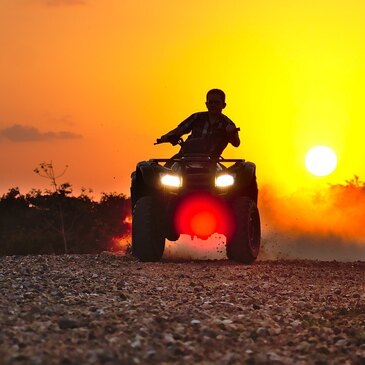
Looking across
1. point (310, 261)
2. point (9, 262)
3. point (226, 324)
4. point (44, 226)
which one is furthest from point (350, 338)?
point (44, 226)

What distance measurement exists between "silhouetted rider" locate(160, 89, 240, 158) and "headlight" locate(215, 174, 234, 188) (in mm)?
718

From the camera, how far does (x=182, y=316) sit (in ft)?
31.3

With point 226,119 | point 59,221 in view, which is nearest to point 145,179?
point 226,119

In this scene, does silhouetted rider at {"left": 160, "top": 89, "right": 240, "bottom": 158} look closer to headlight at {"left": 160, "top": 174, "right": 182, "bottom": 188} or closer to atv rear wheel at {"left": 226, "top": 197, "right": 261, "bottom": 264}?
headlight at {"left": 160, "top": 174, "right": 182, "bottom": 188}

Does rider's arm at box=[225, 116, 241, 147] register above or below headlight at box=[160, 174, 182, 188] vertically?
above

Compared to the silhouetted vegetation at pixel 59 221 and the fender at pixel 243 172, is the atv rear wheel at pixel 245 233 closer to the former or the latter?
the fender at pixel 243 172

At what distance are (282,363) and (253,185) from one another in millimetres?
10639

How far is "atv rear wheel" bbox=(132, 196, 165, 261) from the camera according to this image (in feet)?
55.5

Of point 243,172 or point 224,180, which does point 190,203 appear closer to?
point 224,180

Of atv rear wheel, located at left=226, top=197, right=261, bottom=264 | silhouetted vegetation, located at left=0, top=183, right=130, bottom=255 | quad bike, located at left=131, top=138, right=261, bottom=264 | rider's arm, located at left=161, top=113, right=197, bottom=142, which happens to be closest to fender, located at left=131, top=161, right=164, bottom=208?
quad bike, located at left=131, top=138, right=261, bottom=264

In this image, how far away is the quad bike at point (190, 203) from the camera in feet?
56.1

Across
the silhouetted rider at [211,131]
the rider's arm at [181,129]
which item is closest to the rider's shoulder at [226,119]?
the silhouetted rider at [211,131]

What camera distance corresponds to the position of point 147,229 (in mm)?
16891

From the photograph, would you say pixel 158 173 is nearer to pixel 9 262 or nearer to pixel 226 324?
pixel 9 262
